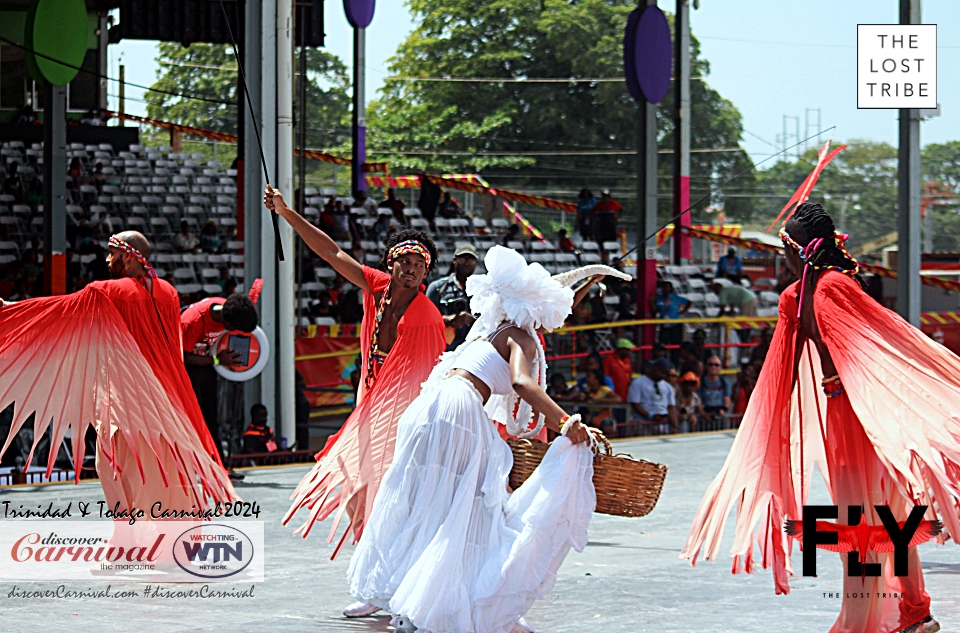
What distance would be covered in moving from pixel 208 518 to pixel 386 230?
1526cm

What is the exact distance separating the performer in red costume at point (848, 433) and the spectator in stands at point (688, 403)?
9.42m

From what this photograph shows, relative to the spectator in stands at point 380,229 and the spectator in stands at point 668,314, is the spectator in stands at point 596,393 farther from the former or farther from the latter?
the spectator in stands at point 380,229

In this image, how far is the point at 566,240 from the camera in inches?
1020

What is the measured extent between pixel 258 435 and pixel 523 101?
149 ft

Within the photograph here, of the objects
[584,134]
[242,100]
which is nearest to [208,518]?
[242,100]

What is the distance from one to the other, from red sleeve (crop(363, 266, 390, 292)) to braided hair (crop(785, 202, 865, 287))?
222cm

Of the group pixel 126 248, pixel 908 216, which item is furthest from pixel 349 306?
pixel 126 248

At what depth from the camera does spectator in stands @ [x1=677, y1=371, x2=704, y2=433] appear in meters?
15.5

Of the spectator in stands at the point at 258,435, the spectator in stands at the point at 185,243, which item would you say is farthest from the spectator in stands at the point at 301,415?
the spectator in stands at the point at 185,243

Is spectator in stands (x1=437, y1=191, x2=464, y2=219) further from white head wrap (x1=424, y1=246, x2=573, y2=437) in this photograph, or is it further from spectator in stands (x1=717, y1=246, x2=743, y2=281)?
white head wrap (x1=424, y1=246, x2=573, y2=437)

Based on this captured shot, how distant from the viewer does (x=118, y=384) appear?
23.9 feet

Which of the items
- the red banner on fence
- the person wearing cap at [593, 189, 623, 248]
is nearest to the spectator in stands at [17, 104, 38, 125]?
the person wearing cap at [593, 189, 623, 248]

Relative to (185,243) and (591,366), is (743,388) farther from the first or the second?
(185,243)

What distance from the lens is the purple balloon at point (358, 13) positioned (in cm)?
→ 2200
